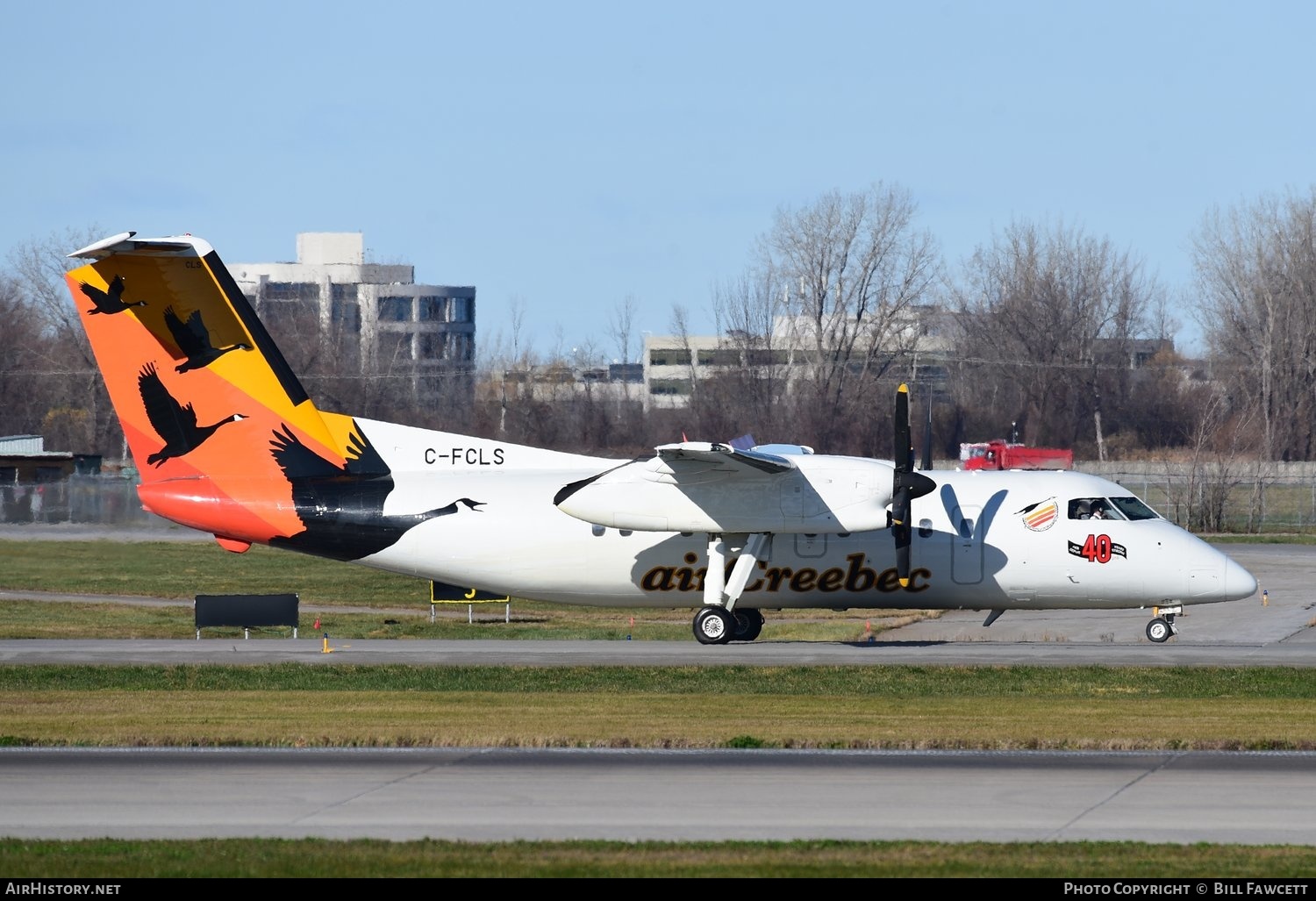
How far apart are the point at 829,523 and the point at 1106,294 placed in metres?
72.5

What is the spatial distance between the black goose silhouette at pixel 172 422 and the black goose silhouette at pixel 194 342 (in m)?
0.59

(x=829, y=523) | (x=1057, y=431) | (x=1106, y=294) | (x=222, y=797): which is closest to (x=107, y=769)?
(x=222, y=797)

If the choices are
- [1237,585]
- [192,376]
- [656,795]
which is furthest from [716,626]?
[656,795]

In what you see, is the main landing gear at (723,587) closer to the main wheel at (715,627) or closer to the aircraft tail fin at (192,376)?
the main wheel at (715,627)

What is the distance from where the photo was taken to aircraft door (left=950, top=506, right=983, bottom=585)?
86.8 feet

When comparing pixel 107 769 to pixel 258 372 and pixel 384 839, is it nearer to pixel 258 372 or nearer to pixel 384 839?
pixel 384 839

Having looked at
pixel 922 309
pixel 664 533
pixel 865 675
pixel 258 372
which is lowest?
pixel 865 675

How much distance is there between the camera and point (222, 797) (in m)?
13.9

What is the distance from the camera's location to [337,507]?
26.5m

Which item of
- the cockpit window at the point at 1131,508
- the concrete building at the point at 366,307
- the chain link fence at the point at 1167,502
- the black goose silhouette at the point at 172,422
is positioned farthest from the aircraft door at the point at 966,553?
the concrete building at the point at 366,307

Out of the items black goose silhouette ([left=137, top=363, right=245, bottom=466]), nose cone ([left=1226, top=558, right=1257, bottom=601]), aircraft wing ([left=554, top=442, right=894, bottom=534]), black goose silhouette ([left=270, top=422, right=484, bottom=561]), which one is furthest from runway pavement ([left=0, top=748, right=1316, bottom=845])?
black goose silhouette ([left=137, top=363, right=245, bottom=466])

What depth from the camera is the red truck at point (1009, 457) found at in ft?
218

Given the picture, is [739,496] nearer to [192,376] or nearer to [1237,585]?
[1237,585]

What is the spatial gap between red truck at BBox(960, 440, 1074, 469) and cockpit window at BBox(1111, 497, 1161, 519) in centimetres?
3766
